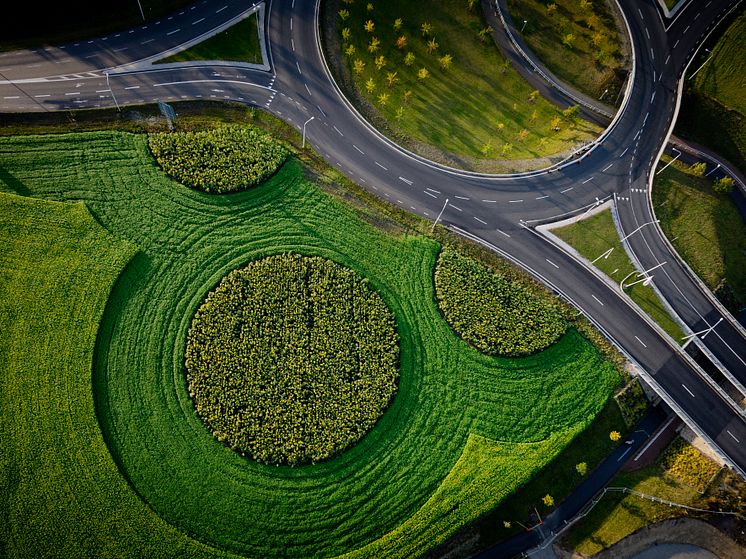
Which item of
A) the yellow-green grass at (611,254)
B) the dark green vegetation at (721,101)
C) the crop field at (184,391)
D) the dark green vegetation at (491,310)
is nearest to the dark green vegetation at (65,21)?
the crop field at (184,391)

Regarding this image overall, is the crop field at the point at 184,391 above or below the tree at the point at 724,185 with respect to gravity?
below

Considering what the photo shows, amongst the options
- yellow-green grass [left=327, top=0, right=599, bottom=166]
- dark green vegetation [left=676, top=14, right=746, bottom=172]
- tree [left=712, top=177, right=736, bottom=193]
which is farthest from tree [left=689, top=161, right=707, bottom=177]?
yellow-green grass [left=327, top=0, right=599, bottom=166]

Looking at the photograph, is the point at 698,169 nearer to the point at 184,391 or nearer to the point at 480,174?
the point at 480,174

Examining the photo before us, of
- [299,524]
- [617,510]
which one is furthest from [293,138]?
[617,510]

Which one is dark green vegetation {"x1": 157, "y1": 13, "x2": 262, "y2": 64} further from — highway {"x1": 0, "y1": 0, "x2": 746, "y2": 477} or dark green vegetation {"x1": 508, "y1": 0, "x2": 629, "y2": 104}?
dark green vegetation {"x1": 508, "y1": 0, "x2": 629, "y2": 104}

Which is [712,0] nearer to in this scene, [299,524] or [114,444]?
[299,524]

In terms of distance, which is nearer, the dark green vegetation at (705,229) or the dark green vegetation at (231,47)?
the dark green vegetation at (705,229)

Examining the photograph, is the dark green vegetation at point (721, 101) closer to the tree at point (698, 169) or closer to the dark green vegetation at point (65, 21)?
the tree at point (698, 169)
